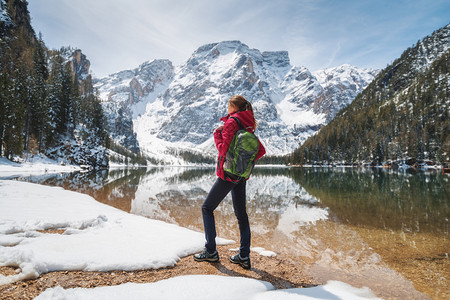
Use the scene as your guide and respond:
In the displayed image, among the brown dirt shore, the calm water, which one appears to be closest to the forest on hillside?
the calm water

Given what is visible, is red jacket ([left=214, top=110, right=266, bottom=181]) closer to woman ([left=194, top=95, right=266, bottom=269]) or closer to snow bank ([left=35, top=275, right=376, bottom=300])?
woman ([left=194, top=95, right=266, bottom=269])

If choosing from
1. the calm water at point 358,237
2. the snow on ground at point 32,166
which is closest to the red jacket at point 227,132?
the calm water at point 358,237

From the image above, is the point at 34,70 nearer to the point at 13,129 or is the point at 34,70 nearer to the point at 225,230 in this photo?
the point at 13,129

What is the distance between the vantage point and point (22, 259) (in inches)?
136

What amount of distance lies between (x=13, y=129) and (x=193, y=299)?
165 ft

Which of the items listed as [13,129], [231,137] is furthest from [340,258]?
[13,129]

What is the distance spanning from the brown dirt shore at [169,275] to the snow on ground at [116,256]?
0.16 m

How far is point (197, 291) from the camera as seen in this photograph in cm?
291

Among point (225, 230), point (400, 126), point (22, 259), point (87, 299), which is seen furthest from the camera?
point (400, 126)

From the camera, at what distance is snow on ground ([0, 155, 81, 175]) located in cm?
3303

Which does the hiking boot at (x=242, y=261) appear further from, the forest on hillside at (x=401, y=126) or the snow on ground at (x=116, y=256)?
the forest on hillside at (x=401, y=126)

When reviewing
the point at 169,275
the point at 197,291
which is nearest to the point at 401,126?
the point at 169,275

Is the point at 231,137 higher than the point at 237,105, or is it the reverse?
the point at 237,105

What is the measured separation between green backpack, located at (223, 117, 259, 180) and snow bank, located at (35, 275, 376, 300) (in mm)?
1701
